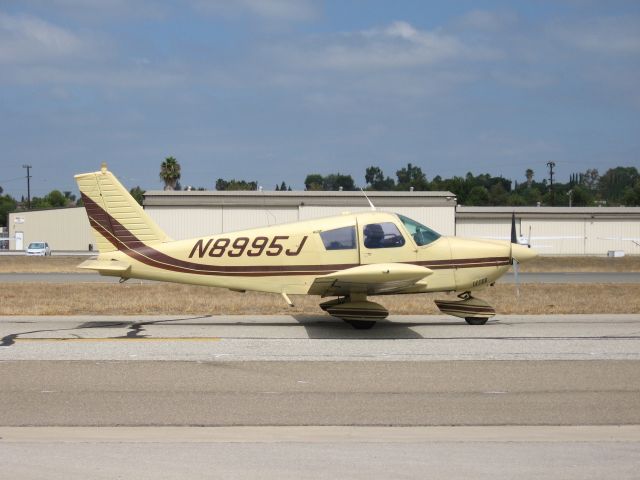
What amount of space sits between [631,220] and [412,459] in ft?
208

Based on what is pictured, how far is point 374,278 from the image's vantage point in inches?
541

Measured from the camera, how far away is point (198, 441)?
7.09 m

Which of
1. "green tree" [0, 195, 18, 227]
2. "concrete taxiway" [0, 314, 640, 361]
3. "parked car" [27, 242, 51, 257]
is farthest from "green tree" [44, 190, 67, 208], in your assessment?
"concrete taxiway" [0, 314, 640, 361]

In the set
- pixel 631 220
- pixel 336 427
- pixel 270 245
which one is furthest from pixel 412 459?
pixel 631 220

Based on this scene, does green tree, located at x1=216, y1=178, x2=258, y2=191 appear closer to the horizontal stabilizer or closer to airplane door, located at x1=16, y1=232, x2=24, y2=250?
airplane door, located at x1=16, y1=232, x2=24, y2=250

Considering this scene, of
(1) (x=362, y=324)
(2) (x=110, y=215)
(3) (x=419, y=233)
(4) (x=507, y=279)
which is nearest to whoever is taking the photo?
(1) (x=362, y=324)

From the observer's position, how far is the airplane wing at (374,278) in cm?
1359

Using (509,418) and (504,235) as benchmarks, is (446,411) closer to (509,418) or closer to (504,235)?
(509,418)

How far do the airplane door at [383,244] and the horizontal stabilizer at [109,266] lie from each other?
14.8 ft

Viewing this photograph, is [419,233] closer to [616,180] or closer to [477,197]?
[477,197]

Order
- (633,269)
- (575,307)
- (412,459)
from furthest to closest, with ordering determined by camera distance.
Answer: (633,269)
(575,307)
(412,459)

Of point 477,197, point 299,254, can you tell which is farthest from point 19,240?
point 299,254

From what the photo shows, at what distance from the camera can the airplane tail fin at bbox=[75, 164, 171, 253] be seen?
50.2ft

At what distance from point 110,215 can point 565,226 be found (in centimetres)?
5417
